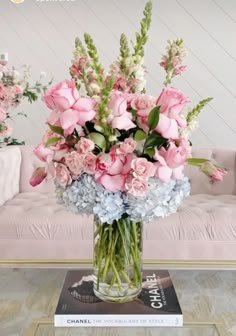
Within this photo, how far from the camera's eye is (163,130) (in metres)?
0.82

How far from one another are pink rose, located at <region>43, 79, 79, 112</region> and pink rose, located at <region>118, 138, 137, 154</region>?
0.49ft

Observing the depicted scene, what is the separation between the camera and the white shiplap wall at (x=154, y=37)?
3.29m

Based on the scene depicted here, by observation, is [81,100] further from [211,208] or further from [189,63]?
[189,63]

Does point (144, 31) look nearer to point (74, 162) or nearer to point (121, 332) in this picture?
point (74, 162)

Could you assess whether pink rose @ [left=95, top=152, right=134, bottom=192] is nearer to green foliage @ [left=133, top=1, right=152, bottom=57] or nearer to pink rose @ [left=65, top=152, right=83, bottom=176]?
pink rose @ [left=65, top=152, right=83, bottom=176]

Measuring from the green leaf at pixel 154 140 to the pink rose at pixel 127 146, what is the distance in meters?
0.04

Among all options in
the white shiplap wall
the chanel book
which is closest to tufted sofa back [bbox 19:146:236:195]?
the white shiplap wall

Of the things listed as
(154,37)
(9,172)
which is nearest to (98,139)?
(9,172)

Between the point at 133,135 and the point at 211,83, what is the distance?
2.69 m

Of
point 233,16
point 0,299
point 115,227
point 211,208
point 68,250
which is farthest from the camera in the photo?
point 233,16

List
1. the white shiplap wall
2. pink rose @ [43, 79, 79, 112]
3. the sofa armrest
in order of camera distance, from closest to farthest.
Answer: pink rose @ [43, 79, 79, 112]
the sofa armrest
the white shiplap wall

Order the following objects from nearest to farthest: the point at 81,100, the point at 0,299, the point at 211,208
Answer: the point at 81,100 < the point at 0,299 < the point at 211,208

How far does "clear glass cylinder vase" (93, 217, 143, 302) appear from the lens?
3.08 feet

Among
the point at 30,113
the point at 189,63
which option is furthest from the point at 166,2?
the point at 30,113
